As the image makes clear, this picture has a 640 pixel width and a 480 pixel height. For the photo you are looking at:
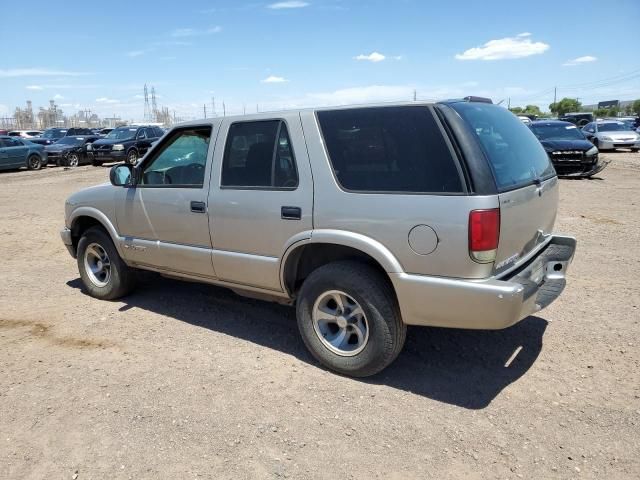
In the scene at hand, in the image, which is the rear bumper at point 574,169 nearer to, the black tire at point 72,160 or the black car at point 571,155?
the black car at point 571,155

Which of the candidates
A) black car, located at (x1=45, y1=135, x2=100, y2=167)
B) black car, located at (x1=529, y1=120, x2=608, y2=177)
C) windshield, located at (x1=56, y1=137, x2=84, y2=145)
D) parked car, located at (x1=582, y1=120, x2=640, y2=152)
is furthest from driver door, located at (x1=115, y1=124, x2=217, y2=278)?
windshield, located at (x1=56, y1=137, x2=84, y2=145)

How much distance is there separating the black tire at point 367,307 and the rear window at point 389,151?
1.92ft

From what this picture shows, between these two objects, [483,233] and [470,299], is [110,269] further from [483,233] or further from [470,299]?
[483,233]

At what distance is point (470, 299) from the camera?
119 inches

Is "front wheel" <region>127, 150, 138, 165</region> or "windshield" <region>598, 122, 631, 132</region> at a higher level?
"windshield" <region>598, 122, 631, 132</region>

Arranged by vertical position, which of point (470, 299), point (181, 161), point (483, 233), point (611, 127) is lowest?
point (470, 299)

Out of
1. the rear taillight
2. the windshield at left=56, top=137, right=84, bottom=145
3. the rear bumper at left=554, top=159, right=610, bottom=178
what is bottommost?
the rear bumper at left=554, top=159, right=610, bottom=178

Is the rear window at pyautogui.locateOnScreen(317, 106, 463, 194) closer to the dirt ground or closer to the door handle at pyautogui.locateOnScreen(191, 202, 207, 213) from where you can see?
the door handle at pyautogui.locateOnScreen(191, 202, 207, 213)

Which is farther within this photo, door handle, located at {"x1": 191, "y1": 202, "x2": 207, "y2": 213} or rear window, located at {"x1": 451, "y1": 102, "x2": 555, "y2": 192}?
door handle, located at {"x1": 191, "y1": 202, "x2": 207, "y2": 213}

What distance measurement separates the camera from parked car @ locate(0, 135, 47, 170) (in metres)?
21.3

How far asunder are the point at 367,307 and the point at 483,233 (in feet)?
3.02

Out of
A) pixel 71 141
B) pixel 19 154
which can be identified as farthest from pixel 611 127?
pixel 19 154

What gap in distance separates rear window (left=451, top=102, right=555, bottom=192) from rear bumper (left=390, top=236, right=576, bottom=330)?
60cm

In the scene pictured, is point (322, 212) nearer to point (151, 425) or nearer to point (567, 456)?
point (151, 425)
